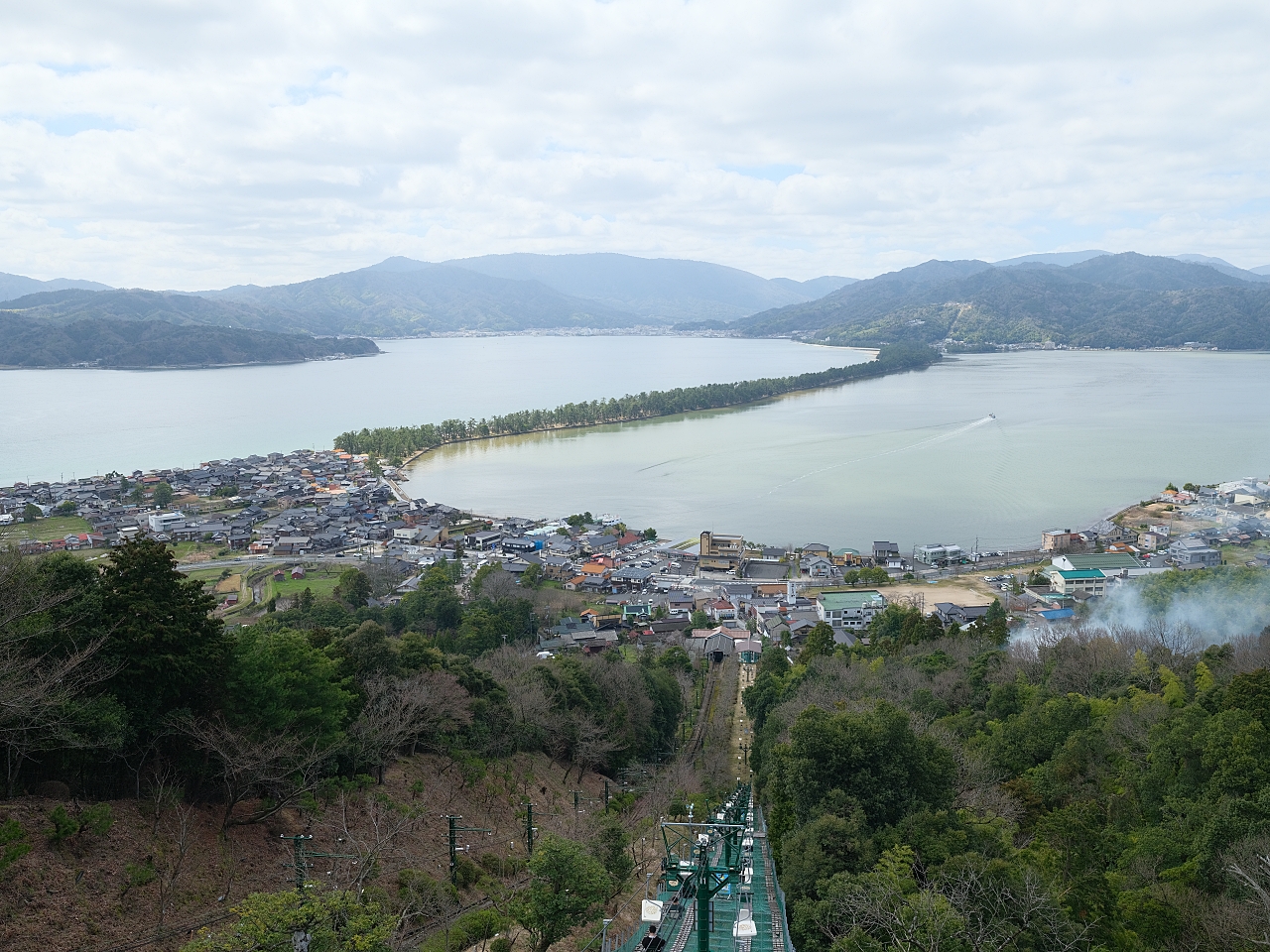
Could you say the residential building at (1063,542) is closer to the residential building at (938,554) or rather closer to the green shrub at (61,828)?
the residential building at (938,554)

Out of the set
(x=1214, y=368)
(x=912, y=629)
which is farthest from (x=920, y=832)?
(x=1214, y=368)

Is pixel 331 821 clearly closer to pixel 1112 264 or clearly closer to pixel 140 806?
pixel 140 806

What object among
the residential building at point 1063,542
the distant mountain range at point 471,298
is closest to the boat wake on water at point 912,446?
the residential building at point 1063,542

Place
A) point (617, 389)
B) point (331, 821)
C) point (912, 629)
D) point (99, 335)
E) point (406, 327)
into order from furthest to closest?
point (406, 327) → point (99, 335) → point (617, 389) → point (912, 629) → point (331, 821)

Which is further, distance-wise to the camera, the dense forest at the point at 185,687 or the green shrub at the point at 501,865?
the green shrub at the point at 501,865

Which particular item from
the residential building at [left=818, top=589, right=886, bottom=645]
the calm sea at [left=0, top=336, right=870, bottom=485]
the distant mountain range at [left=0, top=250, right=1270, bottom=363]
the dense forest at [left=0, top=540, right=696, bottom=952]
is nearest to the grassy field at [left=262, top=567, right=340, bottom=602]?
the dense forest at [left=0, top=540, right=696, bottom=952]

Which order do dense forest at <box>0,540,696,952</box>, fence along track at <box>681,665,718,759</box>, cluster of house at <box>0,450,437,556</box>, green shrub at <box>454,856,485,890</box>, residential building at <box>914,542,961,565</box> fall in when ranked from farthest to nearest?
cluster of house at <box>0,450,437,556</box> < residential building at <box>914,542,961,565</box> < fence along track at <box>681,665,718,759</box> < green shrub at <box>454,856,485,890</box> < dense forest at <box>0,540,696,952</box>

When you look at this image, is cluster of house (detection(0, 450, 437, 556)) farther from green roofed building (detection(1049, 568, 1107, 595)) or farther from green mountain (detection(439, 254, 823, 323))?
green mountain (detection(439, 254, 823, 323))
